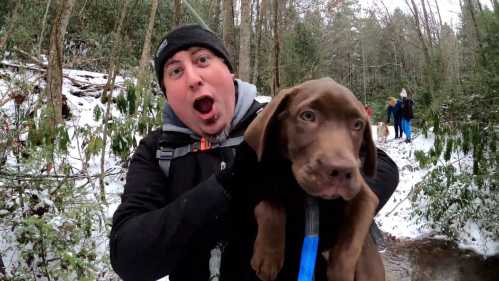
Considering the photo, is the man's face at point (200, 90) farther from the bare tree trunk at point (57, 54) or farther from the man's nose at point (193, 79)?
the bare tree trunk at point (57, 54)

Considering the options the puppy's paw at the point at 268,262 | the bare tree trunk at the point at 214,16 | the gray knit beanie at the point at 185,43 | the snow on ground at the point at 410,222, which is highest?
the bare tree trunk at the point at 214,16

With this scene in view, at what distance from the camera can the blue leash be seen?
52.9 inches

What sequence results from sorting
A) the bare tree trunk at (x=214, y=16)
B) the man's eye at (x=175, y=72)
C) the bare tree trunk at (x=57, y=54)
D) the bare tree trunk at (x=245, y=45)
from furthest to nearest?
the bare tree trunk at (x=214, y=16)
the bare tree trunk at (x=245, y=45)
the bare tree trunk at (x=57, y=54)
the man's eye at (x=175, y=72)

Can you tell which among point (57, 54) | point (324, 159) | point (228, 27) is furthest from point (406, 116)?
point (324, 159)

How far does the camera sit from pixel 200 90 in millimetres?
1934

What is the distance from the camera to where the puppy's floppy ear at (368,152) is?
1.57 metres

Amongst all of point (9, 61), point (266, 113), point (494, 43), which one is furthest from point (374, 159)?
point (494, 43)

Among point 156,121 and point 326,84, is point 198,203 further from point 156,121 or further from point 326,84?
point 156,121

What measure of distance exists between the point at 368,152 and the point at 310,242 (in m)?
0.42

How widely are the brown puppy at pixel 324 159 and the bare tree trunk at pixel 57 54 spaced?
13.5ft

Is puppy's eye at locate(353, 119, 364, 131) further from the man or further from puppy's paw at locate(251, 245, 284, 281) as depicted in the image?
the man

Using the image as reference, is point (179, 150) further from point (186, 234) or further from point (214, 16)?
point (214, 16)

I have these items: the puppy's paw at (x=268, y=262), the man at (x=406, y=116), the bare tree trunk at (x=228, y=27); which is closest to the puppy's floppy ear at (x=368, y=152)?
the puppy's paw at (x=268, y=262)

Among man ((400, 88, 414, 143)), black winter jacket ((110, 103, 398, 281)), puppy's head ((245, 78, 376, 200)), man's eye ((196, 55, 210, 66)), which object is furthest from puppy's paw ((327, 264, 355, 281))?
man ((400, 88, 414, 143))
